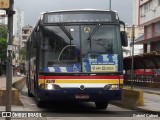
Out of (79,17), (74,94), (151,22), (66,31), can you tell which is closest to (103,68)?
(74,94)

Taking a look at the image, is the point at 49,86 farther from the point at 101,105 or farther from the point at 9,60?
the point at 9,60

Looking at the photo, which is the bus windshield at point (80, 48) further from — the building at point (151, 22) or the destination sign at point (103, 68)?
the building at point (151, 22)

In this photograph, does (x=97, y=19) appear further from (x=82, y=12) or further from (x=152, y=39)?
(x=152, y=39)

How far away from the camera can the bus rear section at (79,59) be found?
606 inches

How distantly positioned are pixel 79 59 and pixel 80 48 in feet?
1.23

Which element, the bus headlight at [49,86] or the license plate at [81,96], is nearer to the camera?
the bus headlight at [49,86]

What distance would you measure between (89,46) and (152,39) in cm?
4060

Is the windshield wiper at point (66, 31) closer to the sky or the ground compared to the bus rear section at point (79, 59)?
closer to the sky

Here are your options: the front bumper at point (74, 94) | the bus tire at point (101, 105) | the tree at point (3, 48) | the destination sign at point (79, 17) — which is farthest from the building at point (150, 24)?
the tree at point (3, 48)

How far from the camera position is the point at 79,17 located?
16109 millimetres

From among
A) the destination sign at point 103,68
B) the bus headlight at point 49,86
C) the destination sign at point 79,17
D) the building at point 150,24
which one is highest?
the building at point 150,24

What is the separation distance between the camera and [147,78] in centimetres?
4416

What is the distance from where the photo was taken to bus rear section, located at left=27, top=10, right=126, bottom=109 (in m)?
15.4

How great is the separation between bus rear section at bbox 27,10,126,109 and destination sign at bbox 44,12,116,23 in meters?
0.03
